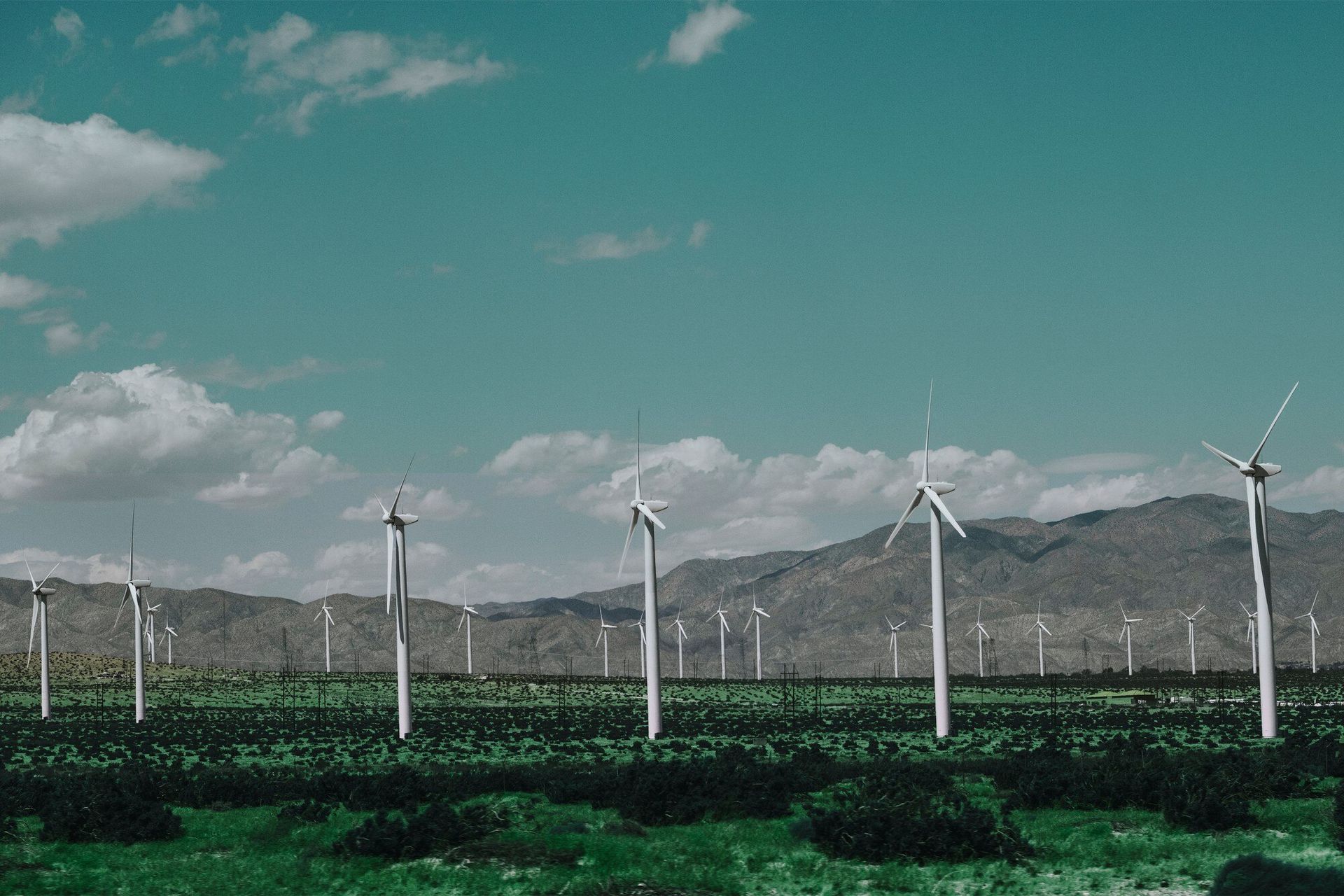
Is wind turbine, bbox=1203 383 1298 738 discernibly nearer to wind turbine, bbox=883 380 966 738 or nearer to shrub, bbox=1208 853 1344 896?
wind turbine, bbox=883 380 966 738

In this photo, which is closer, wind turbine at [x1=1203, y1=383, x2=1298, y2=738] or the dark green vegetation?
the dark green vegetation

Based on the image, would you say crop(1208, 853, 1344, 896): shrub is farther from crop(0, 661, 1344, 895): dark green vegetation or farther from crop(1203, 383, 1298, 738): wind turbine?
crop(1203, 383, 1298, 738): wind turbine

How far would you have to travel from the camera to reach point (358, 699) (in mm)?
118500

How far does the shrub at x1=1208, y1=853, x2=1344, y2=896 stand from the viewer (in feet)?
73.4

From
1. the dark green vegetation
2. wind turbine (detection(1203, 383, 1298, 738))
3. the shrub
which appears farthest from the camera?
wind turbine (detection(1203, 383, 1298, 738))

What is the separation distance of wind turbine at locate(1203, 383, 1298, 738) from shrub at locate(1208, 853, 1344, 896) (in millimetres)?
34104

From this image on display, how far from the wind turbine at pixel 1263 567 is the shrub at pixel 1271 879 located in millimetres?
34104

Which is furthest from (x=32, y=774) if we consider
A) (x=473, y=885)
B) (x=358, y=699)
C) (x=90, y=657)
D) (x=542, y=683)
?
(x=90, y=657)

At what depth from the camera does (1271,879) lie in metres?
22.9

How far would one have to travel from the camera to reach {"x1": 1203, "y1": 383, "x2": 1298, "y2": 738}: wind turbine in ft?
187

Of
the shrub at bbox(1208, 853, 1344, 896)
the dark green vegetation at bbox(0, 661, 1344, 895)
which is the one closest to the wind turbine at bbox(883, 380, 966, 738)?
the dark green vegetation at bbox(0, 661, 1344, 895)

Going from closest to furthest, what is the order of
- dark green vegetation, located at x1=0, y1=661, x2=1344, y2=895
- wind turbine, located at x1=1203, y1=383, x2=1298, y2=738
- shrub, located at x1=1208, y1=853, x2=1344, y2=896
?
shrub, located at x1=1208, y1=853, x2=1344, y2=896
dark green vegetation, located at x1=0, y1=661, x2=1344, y2=895
wind turbine, located at x1=1203, y1=383, x2=1298, y2=738

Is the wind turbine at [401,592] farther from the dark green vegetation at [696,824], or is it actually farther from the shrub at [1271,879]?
the shrub at [1271,879]

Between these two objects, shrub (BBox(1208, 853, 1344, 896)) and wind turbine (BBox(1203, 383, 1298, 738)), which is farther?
wind turbine (BBox(1203, 383, 1298, 738))
